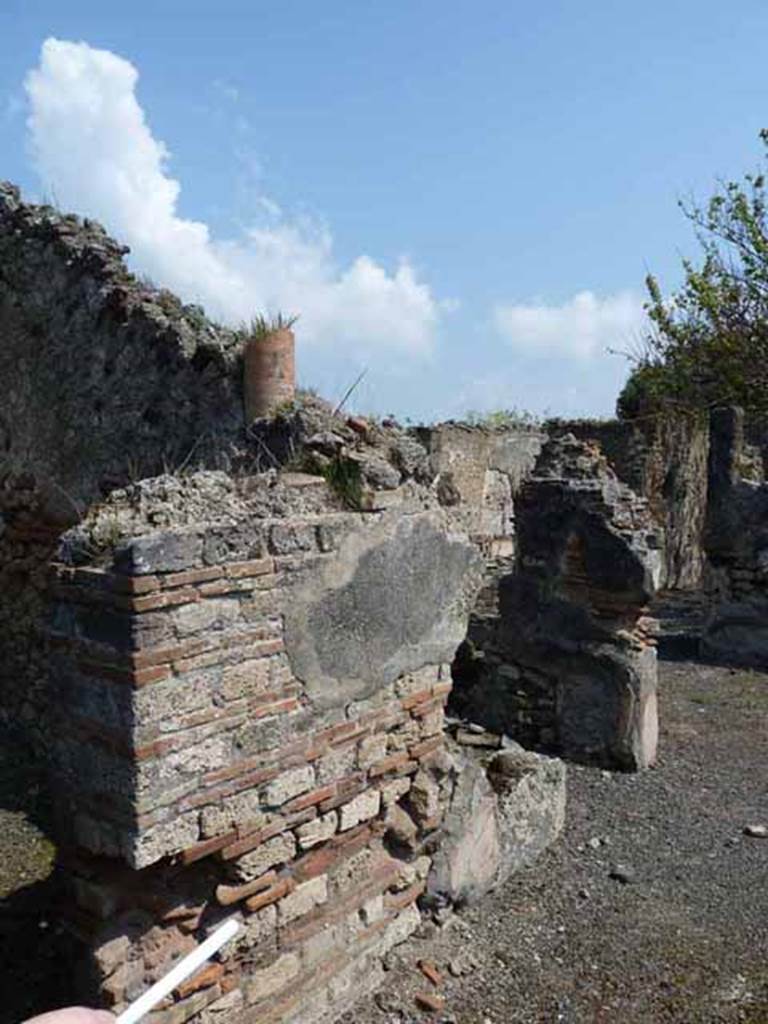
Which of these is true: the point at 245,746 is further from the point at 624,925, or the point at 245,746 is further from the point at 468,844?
the point at 624,925

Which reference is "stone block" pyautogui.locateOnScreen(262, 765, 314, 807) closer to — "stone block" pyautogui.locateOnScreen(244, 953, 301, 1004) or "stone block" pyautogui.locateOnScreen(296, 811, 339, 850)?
"stone block" pyautogui.locateOnScreen(296, 811, 339, 850)

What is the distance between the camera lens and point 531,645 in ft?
20.9

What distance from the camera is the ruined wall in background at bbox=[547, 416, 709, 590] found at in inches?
624

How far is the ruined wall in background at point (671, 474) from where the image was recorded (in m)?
15.9

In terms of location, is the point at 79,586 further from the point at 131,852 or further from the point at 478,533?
the point at 478,533

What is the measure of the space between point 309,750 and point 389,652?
57 centimetres

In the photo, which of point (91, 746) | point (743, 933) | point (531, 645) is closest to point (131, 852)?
point (91, 746)

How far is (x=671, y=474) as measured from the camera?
54.1 feet

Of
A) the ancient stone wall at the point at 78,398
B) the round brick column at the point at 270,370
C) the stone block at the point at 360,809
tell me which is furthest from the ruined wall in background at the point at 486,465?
the stone block at the point at 360,809

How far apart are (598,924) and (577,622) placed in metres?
2.45

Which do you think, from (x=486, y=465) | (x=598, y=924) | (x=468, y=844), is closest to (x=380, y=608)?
(x=468, y=844)

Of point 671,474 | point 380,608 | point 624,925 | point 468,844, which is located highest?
point 671,474

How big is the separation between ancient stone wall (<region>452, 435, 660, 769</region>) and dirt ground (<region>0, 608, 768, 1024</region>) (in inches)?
14.8

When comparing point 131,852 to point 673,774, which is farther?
point 673,774
